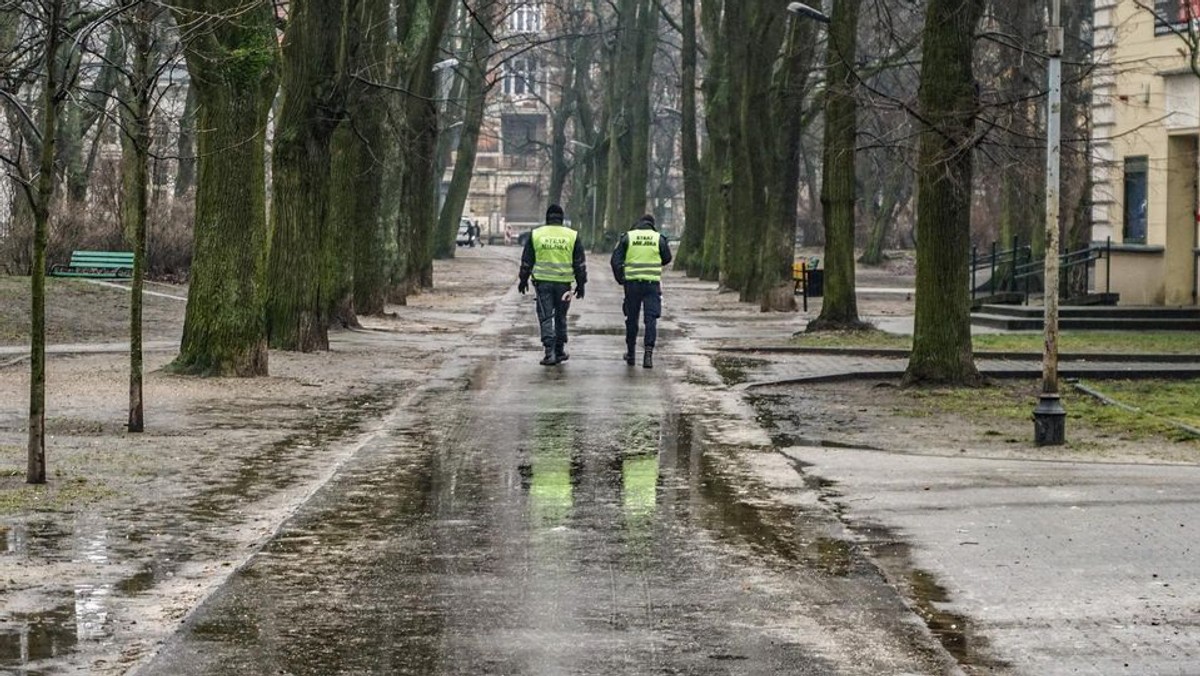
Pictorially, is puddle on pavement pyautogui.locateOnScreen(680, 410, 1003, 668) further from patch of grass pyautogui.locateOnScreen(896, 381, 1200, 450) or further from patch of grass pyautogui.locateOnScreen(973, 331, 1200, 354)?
patch of grass pyautogui.locateOnScreen(973, 331, 1200, 354)

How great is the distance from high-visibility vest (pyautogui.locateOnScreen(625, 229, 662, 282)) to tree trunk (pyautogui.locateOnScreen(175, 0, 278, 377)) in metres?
4.70

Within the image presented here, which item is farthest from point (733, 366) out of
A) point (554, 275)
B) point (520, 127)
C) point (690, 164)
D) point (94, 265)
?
point (520, 127)

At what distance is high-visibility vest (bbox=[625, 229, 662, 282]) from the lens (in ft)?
75.9

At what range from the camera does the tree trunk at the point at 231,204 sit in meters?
20.0

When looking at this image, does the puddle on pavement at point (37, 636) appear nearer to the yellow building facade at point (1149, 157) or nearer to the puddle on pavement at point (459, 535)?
the puddle on pavement at point (459, 535)

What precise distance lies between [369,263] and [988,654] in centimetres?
2582

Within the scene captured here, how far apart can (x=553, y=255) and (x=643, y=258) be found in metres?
1.08

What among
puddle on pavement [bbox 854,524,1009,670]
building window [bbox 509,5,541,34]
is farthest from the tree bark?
puddle on pavement [bbox 854,524,1009,670]

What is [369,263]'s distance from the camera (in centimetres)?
3275

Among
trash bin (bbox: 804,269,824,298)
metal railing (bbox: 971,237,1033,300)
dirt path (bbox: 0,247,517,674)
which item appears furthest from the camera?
trash bin (bbox: 804,269,824,298)

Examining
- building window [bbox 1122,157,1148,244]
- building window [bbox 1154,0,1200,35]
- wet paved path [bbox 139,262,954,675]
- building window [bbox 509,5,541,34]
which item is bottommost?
wet paved path [bbox 139,262,954,675]

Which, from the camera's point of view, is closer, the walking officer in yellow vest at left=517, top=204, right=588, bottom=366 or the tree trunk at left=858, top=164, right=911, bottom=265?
the walking officer in yellow vest at left=517, top=204, right=588, bottom=366

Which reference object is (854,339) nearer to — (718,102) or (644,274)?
(644,274)

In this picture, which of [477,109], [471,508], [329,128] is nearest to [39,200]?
[471,508]
